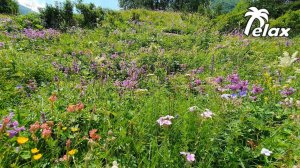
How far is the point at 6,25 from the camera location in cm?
1107

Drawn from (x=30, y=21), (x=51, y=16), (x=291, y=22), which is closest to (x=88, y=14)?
(x=51, y=16)

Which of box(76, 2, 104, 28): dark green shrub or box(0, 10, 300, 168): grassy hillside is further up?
box(76, 2, 104, 28): dark green shrub

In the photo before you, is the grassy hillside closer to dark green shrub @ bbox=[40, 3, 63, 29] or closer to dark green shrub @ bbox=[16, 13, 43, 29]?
dark green shrub @ bbox=[16, 13, 43, 29]

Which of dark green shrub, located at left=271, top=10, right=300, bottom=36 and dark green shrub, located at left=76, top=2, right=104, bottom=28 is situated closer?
dark green shrub, located at left=271, top=10, right=300, bottom=36

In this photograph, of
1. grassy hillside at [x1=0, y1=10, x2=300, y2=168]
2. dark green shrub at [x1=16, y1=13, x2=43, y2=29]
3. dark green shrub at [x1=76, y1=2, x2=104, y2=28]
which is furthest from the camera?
dark green shrub at [x1=76, y1=2, x2=104, y2=28]

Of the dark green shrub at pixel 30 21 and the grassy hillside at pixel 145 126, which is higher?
the dark green shrub at pixel 30 21

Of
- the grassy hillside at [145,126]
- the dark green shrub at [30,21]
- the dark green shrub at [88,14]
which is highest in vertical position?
the dark green shrub at [88,14]

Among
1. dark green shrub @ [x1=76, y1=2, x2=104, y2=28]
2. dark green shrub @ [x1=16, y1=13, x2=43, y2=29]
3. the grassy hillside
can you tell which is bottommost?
the grassy hillside

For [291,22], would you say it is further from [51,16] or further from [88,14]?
[51,16]

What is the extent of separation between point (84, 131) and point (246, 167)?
174 cm

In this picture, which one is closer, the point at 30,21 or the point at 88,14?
the point at 30,21

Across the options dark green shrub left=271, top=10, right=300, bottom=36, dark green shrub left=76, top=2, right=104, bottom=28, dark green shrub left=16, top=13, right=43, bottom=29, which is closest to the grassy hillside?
dark green shrub left=16, top=13, right=43, bottom=29

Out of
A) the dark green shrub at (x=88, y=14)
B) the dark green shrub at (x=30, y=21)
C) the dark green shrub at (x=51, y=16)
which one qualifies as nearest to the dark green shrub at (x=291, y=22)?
Result: the dark green shrub at (x=88, y=14)

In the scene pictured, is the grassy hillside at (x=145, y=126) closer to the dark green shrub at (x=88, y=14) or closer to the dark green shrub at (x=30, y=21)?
the dark green shrub at (x=30, y=21)
